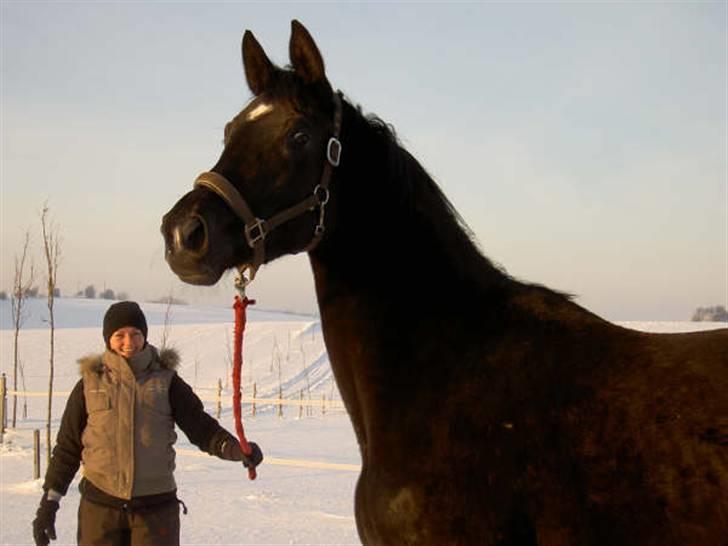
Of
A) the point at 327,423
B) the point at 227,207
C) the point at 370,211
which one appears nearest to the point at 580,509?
the point at 370,211

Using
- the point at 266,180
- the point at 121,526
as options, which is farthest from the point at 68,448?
the point at 266,180

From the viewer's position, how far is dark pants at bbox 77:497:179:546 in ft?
11.8

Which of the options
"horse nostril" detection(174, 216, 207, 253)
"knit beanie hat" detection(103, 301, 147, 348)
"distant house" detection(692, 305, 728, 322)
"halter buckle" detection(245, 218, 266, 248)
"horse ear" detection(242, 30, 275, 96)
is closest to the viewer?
"horse nostril" detection(174, 216, 207, 253)

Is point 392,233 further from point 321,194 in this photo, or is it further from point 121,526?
point 121,526

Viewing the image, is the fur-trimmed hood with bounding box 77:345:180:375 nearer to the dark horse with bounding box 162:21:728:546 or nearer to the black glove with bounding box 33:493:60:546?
the black glove with bounding box 33:493:60:546

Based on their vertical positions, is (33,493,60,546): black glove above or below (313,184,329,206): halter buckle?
below

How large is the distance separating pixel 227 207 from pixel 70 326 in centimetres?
5575

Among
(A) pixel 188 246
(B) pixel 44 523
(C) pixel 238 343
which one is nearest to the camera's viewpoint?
(A) pixel 188 246

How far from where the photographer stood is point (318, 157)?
2395 millimetres

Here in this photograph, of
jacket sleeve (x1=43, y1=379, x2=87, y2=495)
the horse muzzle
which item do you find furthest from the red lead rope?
jacket sleeve (x1=43, y1=379, x2=87, y2=495)

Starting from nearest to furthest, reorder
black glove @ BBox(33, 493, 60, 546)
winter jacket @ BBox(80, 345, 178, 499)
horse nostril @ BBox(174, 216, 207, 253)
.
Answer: horse nostril @ BBox(174, 216, 207, 253) < black glove @ BBox(33, 493, 60, 546) < winter jacket @ BBox(80, 345, 178, 499)

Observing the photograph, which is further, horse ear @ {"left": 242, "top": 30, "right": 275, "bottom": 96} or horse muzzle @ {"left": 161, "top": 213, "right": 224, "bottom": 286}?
horse ear @ {"left": 242, "top": 30, "right": 275, "bottom": 96}

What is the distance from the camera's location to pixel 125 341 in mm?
3863

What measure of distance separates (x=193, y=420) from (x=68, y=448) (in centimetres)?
69
